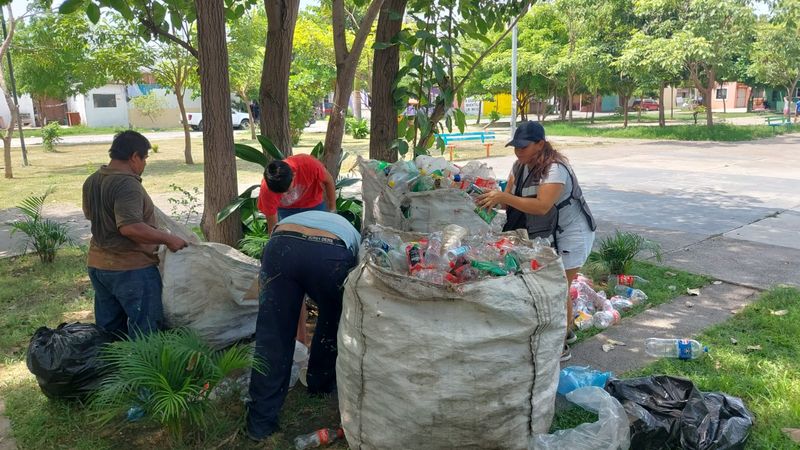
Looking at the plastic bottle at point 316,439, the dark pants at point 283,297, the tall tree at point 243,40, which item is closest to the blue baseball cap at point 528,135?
the dark pants at point 283,297

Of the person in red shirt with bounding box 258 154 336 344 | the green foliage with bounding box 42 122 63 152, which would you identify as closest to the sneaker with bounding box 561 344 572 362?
the person in red shirt with bounding box 258 154 336 344

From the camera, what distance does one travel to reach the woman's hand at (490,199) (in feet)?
12.2

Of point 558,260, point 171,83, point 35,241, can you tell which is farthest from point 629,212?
point 171,83

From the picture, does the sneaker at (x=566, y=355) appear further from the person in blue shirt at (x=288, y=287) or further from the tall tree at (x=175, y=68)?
the tall tree at (x=175, y=68)

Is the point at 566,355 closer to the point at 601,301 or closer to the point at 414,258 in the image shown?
the point at 601,301

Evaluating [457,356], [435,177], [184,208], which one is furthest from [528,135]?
[184,208]

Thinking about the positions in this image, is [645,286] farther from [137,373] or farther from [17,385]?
[17,385]

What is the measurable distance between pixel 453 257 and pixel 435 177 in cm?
140

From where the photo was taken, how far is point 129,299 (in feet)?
11.4

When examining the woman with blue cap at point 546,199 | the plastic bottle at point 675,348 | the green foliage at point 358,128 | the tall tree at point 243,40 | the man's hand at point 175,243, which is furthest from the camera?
the green foliage at point 358,128

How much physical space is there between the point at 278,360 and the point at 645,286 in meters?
3.62

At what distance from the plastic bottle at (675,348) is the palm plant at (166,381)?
8.20 ft

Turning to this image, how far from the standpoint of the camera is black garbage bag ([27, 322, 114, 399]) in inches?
127

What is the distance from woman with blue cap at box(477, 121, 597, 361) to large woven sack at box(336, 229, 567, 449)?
923 millimetres
